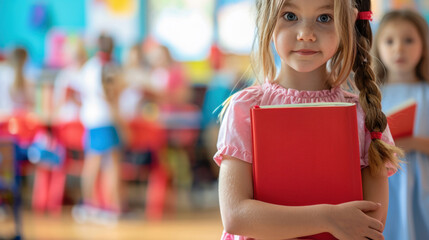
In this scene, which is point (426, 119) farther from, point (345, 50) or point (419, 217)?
point (345, 50)

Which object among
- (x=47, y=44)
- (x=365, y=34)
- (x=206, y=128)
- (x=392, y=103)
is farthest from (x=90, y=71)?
(x=365, y=34)

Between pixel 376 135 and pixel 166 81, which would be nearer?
pixel 376 135

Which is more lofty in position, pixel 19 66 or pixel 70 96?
pixel 19 66

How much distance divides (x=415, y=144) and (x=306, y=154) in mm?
877

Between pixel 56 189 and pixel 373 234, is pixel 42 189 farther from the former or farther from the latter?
pixel 373 234

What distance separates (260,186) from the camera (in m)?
0.88

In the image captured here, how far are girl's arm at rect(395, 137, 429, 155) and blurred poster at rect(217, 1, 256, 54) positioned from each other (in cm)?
487

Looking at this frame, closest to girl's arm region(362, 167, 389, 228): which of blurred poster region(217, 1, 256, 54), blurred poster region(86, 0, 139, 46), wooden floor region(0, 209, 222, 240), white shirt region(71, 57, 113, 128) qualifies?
wooden floor region(0, 209, 222, 240)

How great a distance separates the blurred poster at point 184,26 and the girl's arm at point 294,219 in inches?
223

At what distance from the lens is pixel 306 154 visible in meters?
0.87

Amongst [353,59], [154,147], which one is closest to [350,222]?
[353,59]

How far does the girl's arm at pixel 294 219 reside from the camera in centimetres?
84

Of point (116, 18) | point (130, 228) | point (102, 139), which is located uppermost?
point (116, 18)

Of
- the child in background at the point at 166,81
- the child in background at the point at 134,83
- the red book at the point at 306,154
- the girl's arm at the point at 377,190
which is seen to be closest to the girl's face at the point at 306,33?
the red book at the point at 306,154
